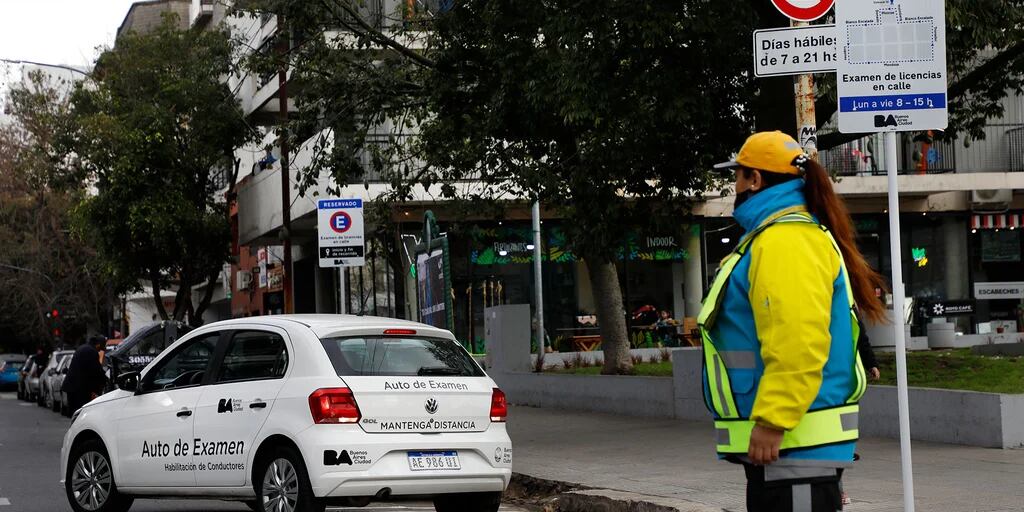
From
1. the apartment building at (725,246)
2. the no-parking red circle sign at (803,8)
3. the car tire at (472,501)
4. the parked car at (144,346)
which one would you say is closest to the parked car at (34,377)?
the apartment building at (725,246)

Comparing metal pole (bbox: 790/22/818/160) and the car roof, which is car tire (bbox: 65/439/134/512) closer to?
the car roof

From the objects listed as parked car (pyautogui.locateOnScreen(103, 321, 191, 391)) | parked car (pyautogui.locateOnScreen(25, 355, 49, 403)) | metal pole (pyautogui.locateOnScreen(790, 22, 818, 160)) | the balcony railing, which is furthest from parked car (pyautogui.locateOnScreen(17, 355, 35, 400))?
metal pole (pyautogui.locateOnScreen(790, 22, 818, 160))

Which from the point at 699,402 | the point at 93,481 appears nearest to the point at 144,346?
the point at 699,402

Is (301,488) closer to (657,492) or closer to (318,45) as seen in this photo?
(657,492)

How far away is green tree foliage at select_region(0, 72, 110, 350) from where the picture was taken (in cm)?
4788

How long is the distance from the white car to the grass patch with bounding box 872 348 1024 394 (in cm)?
614

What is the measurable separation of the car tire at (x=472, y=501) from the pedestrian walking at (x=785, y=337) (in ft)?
18.4

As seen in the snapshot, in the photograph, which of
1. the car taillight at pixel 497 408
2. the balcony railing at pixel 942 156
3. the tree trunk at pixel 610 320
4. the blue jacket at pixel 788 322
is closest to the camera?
the blue jacket at pixel 788 322

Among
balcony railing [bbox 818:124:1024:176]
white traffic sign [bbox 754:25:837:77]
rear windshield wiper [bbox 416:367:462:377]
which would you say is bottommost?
rear windshield wiper [bbox 416:367:462:377]

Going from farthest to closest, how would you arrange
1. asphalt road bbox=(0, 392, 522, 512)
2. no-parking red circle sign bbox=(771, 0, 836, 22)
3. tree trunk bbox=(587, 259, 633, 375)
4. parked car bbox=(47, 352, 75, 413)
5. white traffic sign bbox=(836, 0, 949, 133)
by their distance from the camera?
parked car bbox=(47, 352, 75, 413), tree trunk bbox=(587, 259, 633, 375), asphalt road bbox=(0, 392, 522, 512), no-parking red circle sign bbox=(771, 0, 836, 22), white traffic sign bbox=(836, 0, 949, 133)

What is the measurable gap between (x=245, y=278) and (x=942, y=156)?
25055 mm

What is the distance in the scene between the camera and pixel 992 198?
3494cm

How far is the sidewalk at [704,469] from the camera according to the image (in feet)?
31.7

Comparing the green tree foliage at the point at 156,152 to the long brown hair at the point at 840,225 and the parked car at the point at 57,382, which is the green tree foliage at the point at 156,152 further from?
the long brown hair at the point at 840,225
